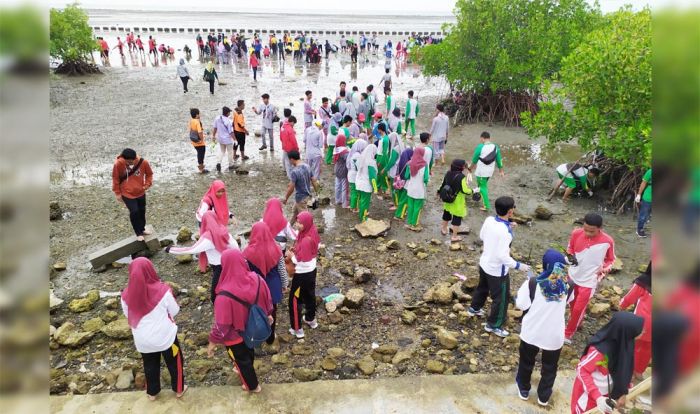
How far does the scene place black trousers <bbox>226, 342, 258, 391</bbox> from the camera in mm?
4027

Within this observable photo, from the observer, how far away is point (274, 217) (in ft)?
17.0

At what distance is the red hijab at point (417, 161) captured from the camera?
23.7ft

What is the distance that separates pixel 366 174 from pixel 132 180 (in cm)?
363

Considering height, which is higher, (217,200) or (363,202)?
(217,200)

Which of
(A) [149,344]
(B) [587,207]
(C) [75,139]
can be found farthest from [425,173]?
(C) [75,139]

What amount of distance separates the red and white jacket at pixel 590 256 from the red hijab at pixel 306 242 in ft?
9.30

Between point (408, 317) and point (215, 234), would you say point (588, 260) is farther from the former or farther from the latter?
point (215, 234)

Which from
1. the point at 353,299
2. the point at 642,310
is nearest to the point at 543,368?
the point at 642,310

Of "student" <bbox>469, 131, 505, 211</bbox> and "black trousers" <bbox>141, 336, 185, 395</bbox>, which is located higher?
"student" <bbox>469, 131, 505, 211</bbox>

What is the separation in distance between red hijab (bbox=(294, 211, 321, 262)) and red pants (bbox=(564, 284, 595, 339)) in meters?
2.94

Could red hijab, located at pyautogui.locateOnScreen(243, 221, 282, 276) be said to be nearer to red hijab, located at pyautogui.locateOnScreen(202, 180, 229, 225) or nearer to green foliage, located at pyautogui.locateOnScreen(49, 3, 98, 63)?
red hijab, located at pyautogui.locateOnScreen(202, 180, 229, 225)

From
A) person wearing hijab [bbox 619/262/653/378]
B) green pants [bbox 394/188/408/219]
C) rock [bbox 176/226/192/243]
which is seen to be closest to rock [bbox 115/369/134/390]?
rock [bbox 176/226/192/243]

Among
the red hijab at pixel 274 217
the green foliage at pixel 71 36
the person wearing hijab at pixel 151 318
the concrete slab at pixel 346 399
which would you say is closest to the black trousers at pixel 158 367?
the person wearing hijab at pixel 151 318

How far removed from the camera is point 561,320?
3.83m
